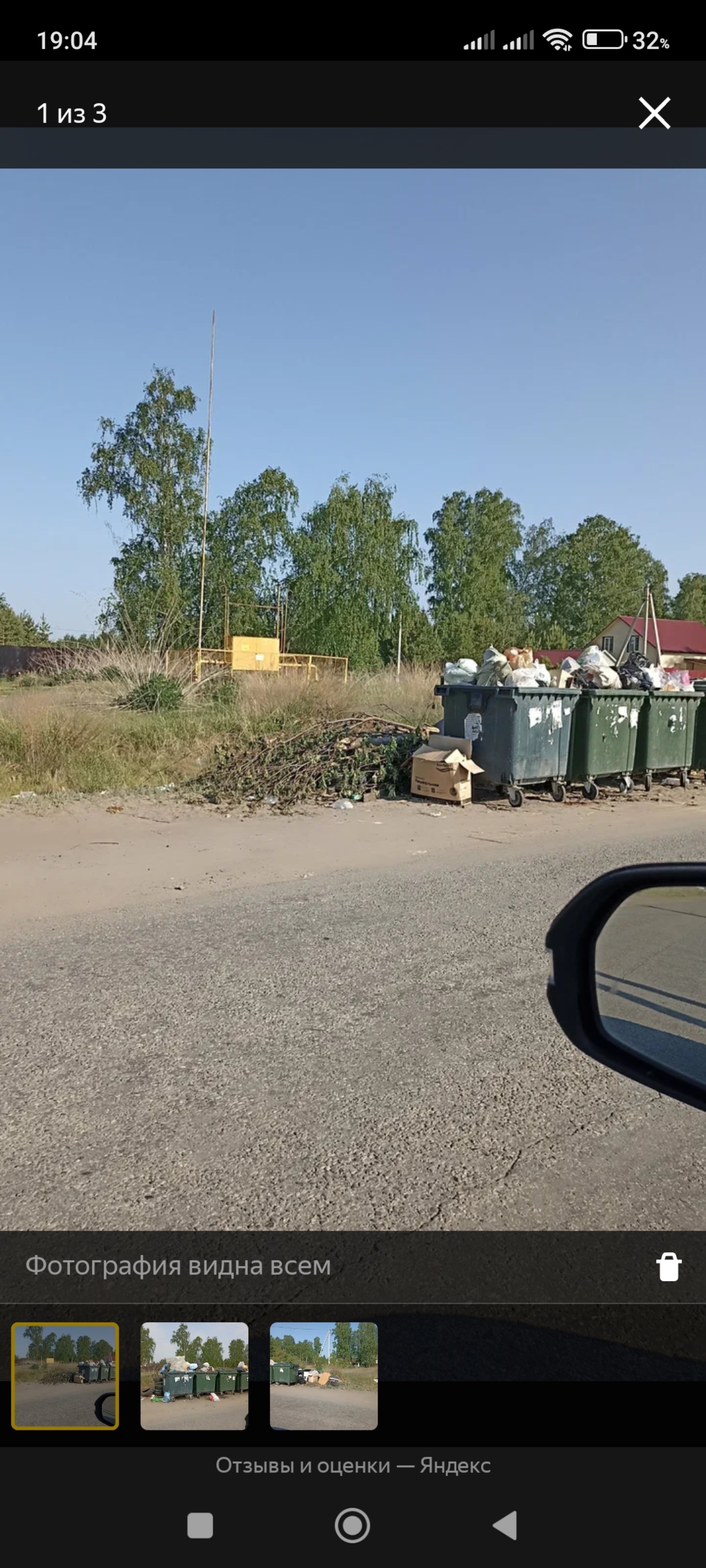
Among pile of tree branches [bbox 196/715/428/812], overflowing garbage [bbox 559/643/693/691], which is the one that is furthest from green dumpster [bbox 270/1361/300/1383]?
overflowing garbage [bbox 559/643/693/691]

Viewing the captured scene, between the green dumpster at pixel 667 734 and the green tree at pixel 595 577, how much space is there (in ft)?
111

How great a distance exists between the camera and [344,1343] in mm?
1641

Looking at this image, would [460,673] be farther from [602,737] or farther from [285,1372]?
[285,1372]

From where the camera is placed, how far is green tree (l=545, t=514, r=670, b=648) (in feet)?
159

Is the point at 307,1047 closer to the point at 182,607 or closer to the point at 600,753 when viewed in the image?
the point at 600,753

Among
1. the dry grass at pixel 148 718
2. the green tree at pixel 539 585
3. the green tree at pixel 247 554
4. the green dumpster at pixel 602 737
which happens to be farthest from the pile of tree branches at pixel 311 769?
the green tree at pixel 539 585

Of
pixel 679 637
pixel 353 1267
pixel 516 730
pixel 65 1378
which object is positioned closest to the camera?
pixel 65 1378

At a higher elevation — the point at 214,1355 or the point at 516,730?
the point at 516,730

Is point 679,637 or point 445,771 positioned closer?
point 445,771

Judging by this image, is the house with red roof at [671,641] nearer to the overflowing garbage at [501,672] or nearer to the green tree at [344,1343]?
the overflowing garbage at [501,672]

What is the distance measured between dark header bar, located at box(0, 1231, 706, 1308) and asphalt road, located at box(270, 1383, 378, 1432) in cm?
40
